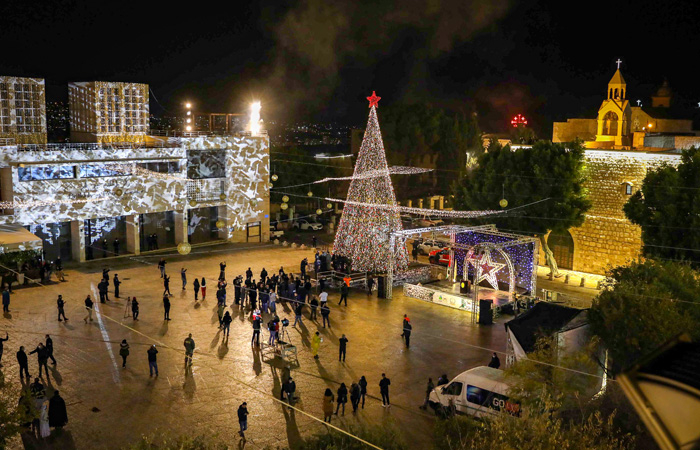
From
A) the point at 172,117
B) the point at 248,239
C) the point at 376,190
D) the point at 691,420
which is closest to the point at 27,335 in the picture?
the point at 376,190

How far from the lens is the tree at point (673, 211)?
2486cm

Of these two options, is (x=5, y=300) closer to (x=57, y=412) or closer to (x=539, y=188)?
(x=57, y=412)

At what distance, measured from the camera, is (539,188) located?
30.9m

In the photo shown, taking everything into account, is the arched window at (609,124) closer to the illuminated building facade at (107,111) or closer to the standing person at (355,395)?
the illuminated building facade at (107,111)

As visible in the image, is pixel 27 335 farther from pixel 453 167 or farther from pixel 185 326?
pixel 453 167

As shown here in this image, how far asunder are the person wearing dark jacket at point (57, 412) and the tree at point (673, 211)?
2068 cm

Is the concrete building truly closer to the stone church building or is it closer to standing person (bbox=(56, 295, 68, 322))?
standing person (bbox=(56, 295, 68, 322))

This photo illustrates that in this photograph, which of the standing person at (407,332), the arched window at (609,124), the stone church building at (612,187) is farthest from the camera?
the arched window at (609,124)

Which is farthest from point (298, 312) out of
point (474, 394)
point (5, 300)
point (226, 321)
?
point (5, 300)

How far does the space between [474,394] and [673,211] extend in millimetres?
14415

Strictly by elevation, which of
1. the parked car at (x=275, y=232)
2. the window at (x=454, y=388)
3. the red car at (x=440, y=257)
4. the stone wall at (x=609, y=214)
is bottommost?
the window at (x=454, y=388)

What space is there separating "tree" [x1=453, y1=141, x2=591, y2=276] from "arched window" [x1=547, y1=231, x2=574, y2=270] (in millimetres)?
1285

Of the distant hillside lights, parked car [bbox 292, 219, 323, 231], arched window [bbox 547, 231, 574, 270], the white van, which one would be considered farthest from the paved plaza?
parked car [bbox 292, 219, 323, 231]

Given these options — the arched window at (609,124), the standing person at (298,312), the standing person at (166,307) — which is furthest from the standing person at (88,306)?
the arched window at (609,124)
